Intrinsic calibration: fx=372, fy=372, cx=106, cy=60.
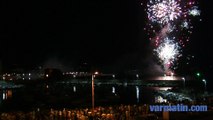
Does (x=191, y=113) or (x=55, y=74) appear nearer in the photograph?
(x=191, y=113)

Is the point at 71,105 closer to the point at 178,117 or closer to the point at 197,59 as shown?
the point at 178,117

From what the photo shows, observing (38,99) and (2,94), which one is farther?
(2,94)

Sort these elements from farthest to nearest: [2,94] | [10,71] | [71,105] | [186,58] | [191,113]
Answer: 1. [10,71]
2. [186,58]
3. [2,94]
4. [71,105]
5. [191,113]

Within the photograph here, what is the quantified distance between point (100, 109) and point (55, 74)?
82.2 metres

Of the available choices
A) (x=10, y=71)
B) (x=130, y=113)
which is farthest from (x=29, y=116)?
(x=10, y=71)

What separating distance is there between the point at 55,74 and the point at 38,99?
4601cm

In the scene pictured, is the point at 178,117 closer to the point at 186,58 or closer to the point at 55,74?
the point at 55,74

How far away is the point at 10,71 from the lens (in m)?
149

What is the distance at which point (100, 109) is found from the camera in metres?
32.8

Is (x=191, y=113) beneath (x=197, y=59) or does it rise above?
beneath

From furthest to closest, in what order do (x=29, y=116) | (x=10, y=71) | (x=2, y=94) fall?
(x=10, y=71) < (x=2, y=94) < (x=29, y=116)

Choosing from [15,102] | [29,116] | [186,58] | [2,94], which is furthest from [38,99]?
[186,58]

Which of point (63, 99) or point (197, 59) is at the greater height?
Answer: point (197, 59)

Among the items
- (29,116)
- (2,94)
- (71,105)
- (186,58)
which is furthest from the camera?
(186,58)
